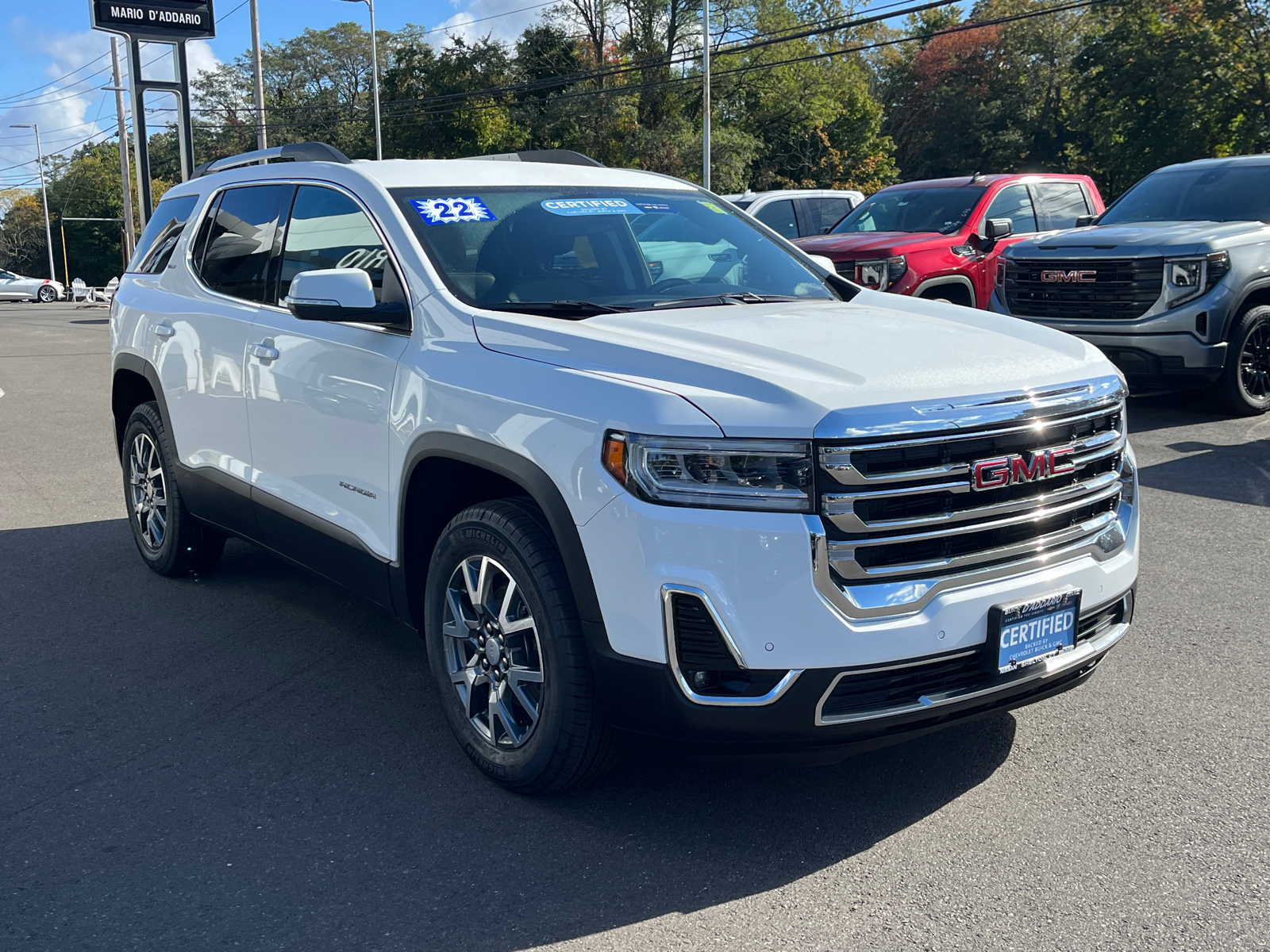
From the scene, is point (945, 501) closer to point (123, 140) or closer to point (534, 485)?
point (534, 485)

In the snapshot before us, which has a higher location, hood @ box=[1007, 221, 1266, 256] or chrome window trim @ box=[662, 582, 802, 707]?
hood @ box=[1007, 221, 1266, 256]

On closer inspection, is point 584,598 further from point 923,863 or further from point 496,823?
point 923,863

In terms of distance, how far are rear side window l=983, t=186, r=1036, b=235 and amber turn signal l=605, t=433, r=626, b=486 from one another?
10512mm

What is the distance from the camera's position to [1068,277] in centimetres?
1001

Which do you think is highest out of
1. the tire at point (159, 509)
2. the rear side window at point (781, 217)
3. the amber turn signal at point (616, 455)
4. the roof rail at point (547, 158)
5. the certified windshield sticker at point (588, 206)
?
the rear side window at point (781, 217)

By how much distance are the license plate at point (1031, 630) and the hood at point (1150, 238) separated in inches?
280

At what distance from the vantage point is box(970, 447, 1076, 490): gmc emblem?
10.1 feet

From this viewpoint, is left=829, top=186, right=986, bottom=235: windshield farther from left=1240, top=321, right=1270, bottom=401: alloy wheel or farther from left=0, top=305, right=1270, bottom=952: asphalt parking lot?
left=0, top=305, right=1270, bottom=952: asphalt parking lot

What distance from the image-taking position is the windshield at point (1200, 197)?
1022 centimetres

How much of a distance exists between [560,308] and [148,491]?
10.4 ft

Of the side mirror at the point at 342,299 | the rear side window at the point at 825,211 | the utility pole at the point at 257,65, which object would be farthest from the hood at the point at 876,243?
→ the utility pole at the point at 257,65

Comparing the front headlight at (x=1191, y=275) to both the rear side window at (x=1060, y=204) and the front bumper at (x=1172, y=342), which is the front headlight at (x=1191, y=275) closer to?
the front bumper at (x=1172, y=342)

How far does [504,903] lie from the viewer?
301 centimetres

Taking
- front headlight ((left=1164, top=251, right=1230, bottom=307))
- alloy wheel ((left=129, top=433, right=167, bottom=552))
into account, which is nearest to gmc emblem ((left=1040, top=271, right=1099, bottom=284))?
front headlight ((left=1164, top=251, right=1230, bottom=307))
